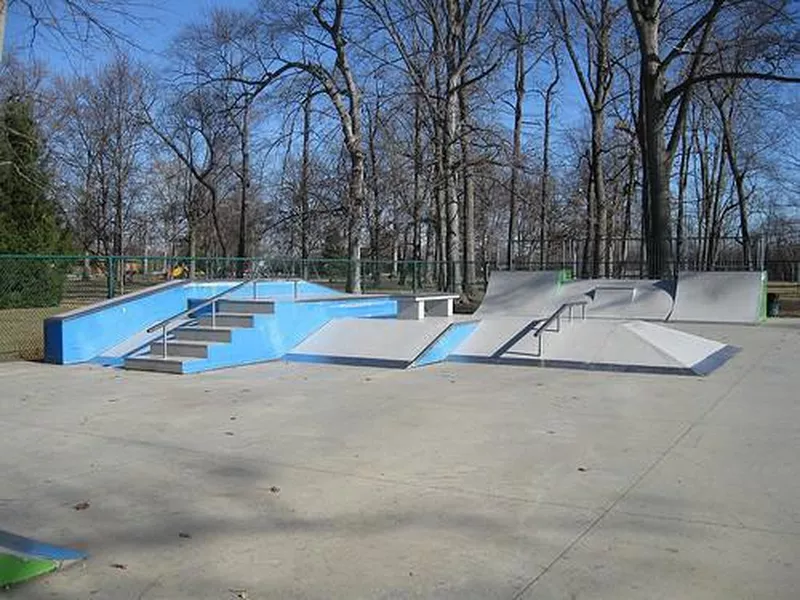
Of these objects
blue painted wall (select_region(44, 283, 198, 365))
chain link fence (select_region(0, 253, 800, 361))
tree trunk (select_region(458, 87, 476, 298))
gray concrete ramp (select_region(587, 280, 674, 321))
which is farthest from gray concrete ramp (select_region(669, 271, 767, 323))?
blue painted wall (select_region(44, 283, 198, 365))

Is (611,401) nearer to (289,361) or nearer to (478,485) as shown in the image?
(478,485)

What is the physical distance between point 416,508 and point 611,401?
467cm

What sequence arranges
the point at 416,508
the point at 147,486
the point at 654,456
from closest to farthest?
A: 1. the point at 416,508
2. the point at 147,486
3. the point at 654,456

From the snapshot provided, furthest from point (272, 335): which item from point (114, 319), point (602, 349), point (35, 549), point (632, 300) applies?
point (632, 300)

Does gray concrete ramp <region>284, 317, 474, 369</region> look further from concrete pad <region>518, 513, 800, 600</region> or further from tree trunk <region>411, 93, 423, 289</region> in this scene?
tree trunk <region>411, 93, 423, 289</region>

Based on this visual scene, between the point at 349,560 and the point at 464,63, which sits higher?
the point at 464,63

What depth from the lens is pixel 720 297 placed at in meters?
21.5

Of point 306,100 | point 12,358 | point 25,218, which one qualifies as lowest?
point 12,358

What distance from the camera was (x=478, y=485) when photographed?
5.60 m

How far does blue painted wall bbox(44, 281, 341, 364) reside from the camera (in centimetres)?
1273

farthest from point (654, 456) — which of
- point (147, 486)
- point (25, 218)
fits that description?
point (25, 218)

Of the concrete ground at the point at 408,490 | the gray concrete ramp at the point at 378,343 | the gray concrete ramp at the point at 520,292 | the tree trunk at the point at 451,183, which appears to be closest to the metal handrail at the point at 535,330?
the gray concrete ramp at the point at 378,343

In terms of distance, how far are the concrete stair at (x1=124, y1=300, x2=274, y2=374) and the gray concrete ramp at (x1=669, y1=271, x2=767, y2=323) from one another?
41.1ft

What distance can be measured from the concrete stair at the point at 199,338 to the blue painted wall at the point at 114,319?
95 cm
